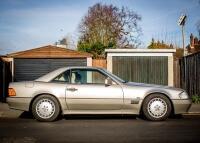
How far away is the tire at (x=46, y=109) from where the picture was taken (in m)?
9.50

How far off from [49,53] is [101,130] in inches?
520

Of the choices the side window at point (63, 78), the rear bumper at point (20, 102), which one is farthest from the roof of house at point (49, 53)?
the rear bumper at point (20, 102)

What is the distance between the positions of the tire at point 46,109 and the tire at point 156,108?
2.13 m

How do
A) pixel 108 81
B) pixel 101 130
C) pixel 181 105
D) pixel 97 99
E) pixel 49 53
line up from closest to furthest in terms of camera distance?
pixel 101 130, pixel 97 99, pixel 181 105, pixel 108 81, pixel 49 53

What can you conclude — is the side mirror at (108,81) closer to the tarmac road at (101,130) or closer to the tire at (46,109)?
the tarmac road at (101,130)

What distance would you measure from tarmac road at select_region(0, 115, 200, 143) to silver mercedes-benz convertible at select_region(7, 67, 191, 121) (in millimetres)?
270

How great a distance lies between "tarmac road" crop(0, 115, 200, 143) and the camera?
22.9ft

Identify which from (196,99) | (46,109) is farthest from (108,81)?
(196,99)

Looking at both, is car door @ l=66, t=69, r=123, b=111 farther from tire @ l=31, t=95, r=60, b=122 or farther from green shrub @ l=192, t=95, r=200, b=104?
green shrub @ l=192, t=95, r=200, b=104

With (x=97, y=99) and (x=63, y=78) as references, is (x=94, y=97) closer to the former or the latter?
(x=97, y=99)

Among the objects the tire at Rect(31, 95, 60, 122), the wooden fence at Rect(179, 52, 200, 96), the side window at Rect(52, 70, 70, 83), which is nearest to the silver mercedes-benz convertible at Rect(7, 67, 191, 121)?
the tire at Rect(31, 95, 60, 122)

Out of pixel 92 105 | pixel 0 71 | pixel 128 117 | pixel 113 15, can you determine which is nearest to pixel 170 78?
pixel 0 71

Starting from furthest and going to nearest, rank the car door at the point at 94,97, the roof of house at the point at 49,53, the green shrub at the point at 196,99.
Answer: the roof of house at the point at 49,53
the green shrub at the point at 196,99
the car door at the point at 94,97

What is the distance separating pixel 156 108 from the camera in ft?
31.3
